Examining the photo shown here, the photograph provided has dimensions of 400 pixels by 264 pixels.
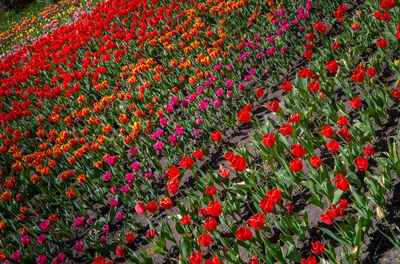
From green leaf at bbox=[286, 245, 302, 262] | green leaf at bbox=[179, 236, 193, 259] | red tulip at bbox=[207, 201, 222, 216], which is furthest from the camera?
green leaf at bbox=[179, 236, 193, 259]

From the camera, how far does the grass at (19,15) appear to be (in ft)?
52.6

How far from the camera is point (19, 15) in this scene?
57.5 feet

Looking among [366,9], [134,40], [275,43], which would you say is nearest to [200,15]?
[134,40]

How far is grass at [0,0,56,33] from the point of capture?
16.0m

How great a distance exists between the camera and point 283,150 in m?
3.61

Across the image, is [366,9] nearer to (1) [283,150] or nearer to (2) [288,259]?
(1) [283,150]

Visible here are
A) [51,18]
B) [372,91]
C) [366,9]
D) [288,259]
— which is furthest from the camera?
[51,18]

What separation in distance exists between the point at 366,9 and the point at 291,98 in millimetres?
2481

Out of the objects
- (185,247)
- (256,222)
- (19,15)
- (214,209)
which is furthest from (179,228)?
(19,15)

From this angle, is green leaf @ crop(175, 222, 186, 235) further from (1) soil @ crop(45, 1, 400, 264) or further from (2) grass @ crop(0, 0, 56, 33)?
(2) grass @ crop(0, 0, 56, 33)

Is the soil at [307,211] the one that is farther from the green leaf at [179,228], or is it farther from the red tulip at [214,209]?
the red tulip at [214,209]

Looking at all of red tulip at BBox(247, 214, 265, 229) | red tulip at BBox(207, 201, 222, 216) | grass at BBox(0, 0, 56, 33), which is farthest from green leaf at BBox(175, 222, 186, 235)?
grass at BBox(0, 0, 56, 33)

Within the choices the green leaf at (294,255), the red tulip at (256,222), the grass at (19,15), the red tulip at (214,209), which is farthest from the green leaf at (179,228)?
the grass at (19,15)

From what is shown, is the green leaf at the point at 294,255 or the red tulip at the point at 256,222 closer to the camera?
the red tulip at the point at 256,222
